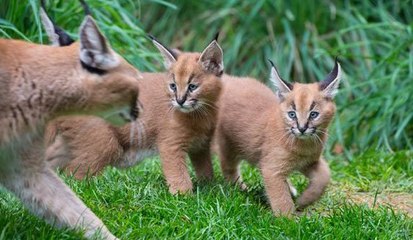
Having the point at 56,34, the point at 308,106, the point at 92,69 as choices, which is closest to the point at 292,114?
the point at 308,106

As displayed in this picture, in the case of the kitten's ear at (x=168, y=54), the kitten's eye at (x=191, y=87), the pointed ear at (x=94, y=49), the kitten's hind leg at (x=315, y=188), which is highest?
the pointed ear at (x=94, y=49)

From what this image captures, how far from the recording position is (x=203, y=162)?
7.23 meters

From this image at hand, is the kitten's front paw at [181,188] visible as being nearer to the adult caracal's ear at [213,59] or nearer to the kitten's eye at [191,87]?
the kitten's eye at [191,87]

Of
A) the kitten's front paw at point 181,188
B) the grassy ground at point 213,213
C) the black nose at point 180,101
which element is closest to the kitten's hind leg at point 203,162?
the grassy ground at point 213,213

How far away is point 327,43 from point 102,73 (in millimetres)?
6845

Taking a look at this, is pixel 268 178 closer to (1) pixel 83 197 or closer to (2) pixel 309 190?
(2) pixel 309 190

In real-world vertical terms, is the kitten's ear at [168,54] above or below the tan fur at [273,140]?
above

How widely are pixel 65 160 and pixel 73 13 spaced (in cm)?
191

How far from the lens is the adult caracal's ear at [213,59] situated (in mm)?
6973

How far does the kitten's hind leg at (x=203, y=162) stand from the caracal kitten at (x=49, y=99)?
197cm

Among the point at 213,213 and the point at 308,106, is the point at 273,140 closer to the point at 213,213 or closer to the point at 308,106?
the point at 308,106

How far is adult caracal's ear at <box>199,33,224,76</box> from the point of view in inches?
275

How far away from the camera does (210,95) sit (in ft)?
23.1

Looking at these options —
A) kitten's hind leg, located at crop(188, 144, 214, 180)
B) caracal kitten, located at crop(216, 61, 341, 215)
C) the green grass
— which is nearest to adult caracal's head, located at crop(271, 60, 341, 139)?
caracal kitten, located at crop(216, 61, 341, 215)
